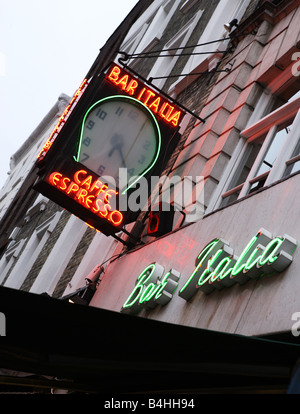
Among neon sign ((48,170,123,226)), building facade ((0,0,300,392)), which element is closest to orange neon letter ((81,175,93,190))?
neon sign ((48,170,123,226))

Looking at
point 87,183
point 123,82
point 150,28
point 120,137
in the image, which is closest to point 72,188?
point 87,183

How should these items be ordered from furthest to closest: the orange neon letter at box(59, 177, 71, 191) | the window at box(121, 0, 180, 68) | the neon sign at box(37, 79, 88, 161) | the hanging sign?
the window at box(121, 0, 180, 68) → the neon sign at box(37, 79, 88, 161) → the hanging sign → the orange neon letter at box(59, 177, 71, 191)

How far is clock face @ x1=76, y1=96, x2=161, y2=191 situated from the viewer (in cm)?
919

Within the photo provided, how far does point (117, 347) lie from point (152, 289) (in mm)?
3674

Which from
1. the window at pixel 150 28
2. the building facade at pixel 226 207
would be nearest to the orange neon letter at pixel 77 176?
the building facade at pixel 226 207

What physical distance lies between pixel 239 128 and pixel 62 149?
233 centimetres

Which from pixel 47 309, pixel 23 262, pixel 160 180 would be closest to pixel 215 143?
pixel 160 180

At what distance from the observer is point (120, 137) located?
31.0 ft

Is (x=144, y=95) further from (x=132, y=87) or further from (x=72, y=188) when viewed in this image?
(x=72, y=188)

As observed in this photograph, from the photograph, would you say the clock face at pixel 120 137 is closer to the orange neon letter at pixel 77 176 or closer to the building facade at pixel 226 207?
the orange neon letter at pixel 77 176

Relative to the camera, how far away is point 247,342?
385cm

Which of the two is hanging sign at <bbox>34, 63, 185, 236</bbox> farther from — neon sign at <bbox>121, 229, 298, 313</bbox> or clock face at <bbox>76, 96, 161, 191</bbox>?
neon sign at <bbox>121, 229, 298, 313</bbox>

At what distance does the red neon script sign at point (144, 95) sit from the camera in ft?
31.4

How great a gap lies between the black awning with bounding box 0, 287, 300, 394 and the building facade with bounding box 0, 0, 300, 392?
988 millimetres
